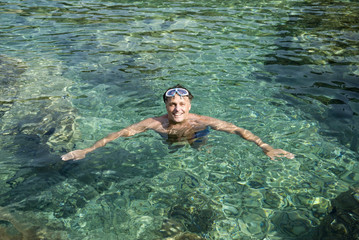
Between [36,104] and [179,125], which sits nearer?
[179,125]

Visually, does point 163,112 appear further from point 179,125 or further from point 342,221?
point 342,221

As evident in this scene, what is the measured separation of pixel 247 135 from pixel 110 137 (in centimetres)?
208

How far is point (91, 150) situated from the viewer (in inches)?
197

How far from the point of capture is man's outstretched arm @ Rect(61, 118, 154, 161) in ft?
15.8

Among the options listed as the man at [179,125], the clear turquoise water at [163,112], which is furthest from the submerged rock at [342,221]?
the man at [179,125]

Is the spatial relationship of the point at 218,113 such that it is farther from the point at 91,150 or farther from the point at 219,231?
the point at 219,231

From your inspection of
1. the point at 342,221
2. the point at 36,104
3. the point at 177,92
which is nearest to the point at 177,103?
the point at 177,92

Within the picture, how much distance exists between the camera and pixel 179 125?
18.5 ft

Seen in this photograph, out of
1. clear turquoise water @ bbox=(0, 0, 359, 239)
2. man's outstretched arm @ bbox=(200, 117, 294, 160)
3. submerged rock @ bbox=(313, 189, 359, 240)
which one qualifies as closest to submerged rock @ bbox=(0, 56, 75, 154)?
clear turquoise water @ bbox=(0, 0, 359, 239)

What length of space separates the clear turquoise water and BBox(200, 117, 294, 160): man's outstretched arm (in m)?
0.16

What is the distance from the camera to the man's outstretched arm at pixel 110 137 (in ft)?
15.8

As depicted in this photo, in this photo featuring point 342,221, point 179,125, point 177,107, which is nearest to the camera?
point 342,221

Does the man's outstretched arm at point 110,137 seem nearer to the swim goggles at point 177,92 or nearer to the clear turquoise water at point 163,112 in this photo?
the clear turquoise water at point 163,112

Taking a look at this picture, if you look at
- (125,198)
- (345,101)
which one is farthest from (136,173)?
(345,101)
